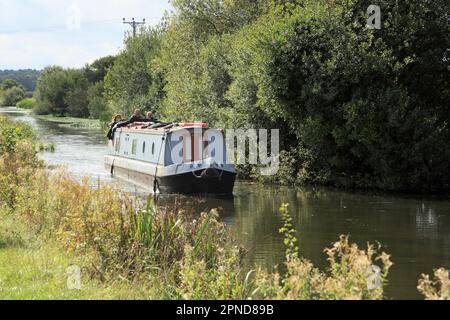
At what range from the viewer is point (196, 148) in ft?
65.8

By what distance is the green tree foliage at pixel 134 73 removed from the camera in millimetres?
47419

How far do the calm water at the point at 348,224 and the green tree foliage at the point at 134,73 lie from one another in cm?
2565

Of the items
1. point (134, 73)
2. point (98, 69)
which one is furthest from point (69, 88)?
point (134, 73)

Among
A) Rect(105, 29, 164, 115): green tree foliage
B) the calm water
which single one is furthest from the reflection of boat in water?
Rect(105, 29, 164, 115): green tree foliage

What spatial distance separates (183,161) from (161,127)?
7.99 feet

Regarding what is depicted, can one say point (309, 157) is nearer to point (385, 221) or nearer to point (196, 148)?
point (196, 148)

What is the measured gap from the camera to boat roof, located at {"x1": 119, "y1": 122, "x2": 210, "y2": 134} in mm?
20141

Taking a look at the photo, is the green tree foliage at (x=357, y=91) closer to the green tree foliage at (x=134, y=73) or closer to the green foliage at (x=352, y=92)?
the green foliage at (x=352, y=92)

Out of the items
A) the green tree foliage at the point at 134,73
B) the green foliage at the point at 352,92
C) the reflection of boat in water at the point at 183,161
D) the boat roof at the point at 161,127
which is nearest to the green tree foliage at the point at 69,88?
the green tree foliage at the point at 134,73

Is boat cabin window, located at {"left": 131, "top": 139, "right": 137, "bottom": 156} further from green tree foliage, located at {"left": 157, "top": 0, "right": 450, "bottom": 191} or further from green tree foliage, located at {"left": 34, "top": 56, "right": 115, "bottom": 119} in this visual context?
green tree foliage, located at {"left": 34, "top": 56, "right": 115, "bottom": 119}

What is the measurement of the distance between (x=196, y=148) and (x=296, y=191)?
128 inches

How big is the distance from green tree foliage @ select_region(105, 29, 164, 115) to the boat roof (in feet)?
67.5

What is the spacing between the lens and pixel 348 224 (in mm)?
14820

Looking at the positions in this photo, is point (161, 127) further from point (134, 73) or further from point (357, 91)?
point (134, 73)
